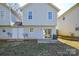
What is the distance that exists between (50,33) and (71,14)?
0.41m

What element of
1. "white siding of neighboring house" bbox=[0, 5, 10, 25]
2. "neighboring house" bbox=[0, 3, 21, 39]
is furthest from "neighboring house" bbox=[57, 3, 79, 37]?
"white siding of neighboring house" bbox=[0, 5, 10, 25]

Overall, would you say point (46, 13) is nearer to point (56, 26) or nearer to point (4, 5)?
point (56, 26)

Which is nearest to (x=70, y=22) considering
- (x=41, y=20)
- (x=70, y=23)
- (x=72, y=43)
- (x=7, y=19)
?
(x=70, y=23)

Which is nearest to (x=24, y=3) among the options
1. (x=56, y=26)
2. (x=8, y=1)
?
(x=8, y=1)

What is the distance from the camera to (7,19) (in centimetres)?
546

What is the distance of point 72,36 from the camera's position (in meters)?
5.46

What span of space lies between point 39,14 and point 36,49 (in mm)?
515

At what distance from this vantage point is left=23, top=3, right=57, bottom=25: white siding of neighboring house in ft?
17.9

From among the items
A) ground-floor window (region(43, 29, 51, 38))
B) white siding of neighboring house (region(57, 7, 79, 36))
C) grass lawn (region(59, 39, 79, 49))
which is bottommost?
grass lawn (region(59, 39, 79, 49))

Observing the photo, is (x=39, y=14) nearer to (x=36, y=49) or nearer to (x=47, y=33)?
(x=47, y=33)

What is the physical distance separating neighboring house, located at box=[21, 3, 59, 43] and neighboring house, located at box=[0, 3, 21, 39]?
0.14 m

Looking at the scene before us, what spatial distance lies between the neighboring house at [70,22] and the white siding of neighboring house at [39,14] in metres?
0.12

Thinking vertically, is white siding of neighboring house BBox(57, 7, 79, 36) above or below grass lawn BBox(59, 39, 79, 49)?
above

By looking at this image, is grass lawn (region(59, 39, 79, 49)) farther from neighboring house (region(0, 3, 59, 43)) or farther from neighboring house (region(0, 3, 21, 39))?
neighboring house (region(0, 3, 21, 39))
